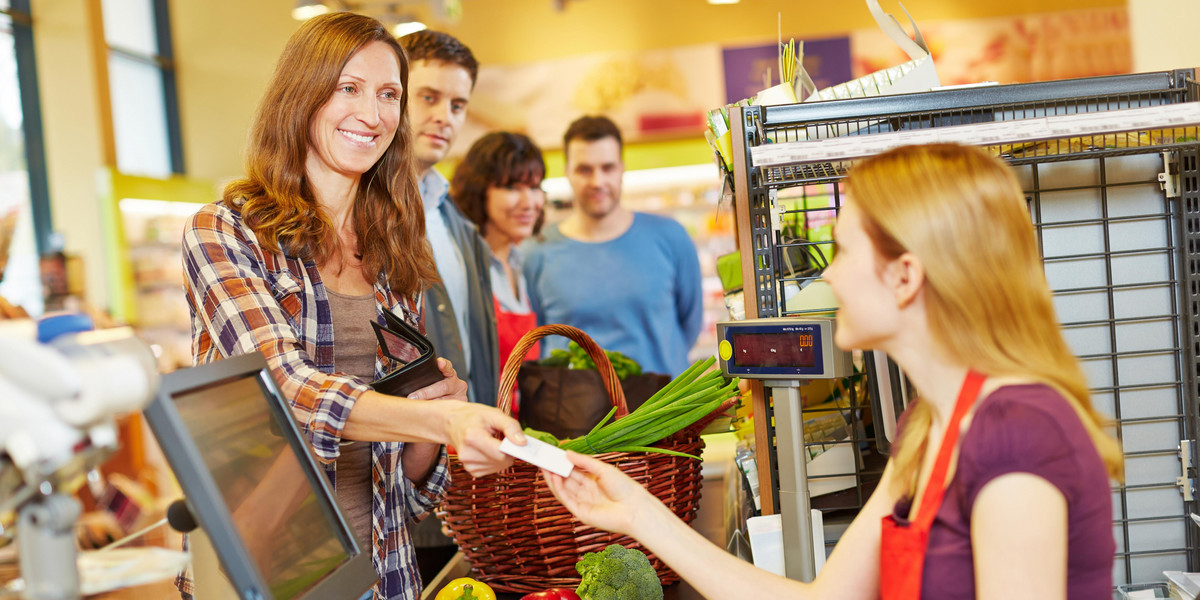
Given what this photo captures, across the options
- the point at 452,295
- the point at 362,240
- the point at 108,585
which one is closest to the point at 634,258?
the point at 452,295

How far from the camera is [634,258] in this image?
149 inches

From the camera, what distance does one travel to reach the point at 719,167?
1.83m

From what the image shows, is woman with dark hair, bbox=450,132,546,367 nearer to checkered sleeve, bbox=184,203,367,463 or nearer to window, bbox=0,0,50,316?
checkered sleeve, bbox=184,203,367,463

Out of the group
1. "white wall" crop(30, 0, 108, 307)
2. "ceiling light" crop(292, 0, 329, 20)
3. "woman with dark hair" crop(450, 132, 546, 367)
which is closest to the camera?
"woman with dark hair" crop(450, 132, 546, 367)

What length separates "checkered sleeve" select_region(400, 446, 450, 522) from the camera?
1682mm

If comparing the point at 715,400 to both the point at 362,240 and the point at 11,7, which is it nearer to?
the point at 362,240

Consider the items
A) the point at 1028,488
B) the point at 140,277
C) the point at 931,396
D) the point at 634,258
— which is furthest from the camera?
the point at 140,277

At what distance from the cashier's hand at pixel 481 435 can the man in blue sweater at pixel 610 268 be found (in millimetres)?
2496

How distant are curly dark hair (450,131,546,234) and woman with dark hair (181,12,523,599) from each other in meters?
1.49

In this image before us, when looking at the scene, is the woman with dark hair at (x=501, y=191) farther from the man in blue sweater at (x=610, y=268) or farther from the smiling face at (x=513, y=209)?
the man in blue sweater at (x=610, y=268)

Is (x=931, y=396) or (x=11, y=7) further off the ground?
(x=11, y=7)

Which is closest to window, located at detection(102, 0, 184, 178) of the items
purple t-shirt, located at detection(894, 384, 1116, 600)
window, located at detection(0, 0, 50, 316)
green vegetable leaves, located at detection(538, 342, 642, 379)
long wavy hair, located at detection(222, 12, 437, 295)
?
window, located at detection(0, 0, 50, 316)

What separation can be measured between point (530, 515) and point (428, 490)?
20 centimetres

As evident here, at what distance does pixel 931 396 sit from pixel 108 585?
149cm
